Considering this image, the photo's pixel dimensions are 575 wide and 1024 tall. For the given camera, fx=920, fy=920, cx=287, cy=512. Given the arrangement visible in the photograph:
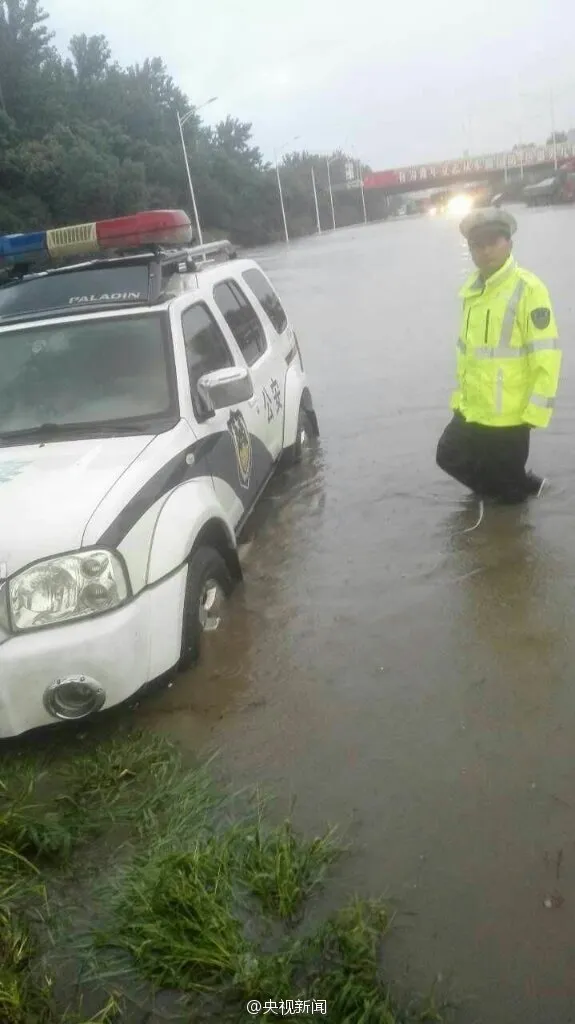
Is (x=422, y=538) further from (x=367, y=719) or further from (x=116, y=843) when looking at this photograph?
(x=116, y=843)

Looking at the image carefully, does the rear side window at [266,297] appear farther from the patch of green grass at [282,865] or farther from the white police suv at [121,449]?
the patch of green grass at [282,865]

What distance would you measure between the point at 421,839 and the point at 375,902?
14.5 inches

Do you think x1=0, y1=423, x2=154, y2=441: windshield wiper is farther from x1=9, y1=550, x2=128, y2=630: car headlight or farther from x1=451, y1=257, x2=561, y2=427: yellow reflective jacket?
x1=451, y1=257, x2=561, y2=427: yellow reflective jacket

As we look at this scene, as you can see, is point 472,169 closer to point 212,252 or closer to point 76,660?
point 212,252

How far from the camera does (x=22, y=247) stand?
5918 millimetres

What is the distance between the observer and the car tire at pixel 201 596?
156 inches

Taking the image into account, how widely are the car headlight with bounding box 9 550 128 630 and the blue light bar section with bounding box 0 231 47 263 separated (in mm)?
3100

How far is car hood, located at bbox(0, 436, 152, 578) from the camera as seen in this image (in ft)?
11.5

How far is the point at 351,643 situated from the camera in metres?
4.60

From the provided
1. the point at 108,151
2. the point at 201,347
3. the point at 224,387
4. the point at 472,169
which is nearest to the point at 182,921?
the point at 224,387

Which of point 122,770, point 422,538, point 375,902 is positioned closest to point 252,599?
point 422,538

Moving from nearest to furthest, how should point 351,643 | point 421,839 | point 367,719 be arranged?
1. point 421,839
2. point 367,719
3. point 351,643

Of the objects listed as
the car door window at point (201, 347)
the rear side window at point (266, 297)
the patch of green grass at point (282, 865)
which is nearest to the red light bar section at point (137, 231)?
the car door window at point (201, 347)

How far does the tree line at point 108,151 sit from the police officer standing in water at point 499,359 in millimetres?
53569
